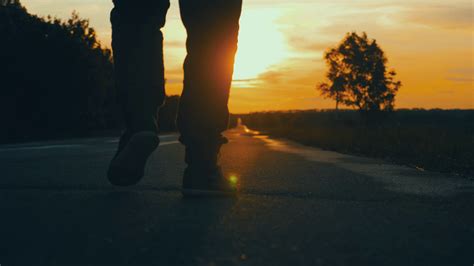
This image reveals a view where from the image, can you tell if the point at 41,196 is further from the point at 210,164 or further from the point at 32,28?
the point at 32,28

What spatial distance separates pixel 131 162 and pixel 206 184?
38cm

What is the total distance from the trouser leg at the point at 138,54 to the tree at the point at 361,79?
3060 inches

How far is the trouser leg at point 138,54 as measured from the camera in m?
Result: 2.96

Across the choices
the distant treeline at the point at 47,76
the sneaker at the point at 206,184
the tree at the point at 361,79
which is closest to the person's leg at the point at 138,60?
the sneaker at the point at 206,184

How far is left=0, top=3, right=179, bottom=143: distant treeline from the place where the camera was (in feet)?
100

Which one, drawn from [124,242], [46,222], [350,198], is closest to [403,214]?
[350,198]

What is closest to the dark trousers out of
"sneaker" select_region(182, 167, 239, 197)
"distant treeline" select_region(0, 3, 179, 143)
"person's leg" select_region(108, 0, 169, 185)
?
"person's leg" select_region(108, 0, 169, 185)

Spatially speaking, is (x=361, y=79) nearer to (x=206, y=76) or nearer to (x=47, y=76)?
(x=47, y=76)

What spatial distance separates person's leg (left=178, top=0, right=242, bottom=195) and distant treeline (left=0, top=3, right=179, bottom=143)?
27.9 m

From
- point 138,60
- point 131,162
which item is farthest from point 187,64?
point 131,162

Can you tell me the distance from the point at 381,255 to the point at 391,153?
8.08 m

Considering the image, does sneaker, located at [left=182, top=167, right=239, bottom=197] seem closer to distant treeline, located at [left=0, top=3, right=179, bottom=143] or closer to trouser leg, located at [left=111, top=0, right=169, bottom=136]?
trouser leg, located at [left=111, top=0, right=169, bottom=136]

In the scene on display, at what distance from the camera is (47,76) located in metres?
31.8

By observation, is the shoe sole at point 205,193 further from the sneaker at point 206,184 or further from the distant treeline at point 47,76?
the distant treeline at point 47,76
